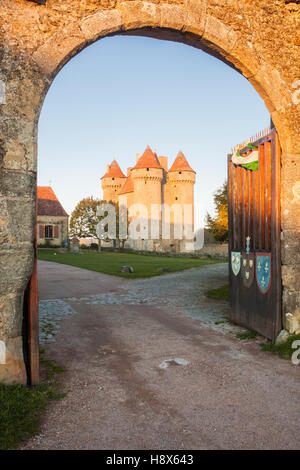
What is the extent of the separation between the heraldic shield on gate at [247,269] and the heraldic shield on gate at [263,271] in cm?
18

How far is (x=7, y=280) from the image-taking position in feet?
11.7

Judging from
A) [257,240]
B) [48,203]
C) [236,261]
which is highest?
[48,203]

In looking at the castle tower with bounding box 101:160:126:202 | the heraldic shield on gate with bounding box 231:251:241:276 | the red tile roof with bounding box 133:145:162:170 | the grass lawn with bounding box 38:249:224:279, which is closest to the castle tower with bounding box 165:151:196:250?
the red tile roof with bounding box 133:145:162:170

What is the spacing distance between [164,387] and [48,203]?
4764 centimetres

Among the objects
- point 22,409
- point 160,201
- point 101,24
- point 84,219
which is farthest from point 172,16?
point 160,201

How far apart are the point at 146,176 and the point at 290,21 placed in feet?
149

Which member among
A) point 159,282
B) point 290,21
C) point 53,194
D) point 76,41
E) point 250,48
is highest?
point 53,194

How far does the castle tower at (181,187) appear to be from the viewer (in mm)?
52438

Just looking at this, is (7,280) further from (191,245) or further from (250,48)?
(191,245)

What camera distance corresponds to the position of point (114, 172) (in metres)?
59.8

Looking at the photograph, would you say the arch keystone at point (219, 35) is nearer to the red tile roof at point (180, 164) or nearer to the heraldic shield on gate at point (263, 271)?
the heraldic shield on gate at point (263, 271)

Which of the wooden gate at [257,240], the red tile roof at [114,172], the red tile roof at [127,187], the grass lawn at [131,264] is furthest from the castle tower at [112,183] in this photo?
the wooden gate at [257,240]

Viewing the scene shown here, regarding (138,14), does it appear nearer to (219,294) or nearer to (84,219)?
(219,294)
